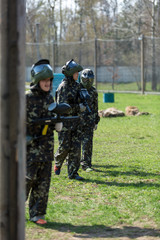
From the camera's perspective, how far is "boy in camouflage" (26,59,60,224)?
545cm

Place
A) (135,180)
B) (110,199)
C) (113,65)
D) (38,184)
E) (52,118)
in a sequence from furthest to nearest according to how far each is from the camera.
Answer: (113,65) → (135,180) → (110,199) → (38,184) → (52,118)

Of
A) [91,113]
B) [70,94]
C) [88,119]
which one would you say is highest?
[70,94]

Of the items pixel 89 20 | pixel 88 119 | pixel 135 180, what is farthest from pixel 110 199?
pixel 89 20

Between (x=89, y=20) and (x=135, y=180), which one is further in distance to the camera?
(x=89, y=20)

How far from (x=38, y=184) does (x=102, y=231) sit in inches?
37.4

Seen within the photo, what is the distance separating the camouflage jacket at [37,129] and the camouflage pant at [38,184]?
13 cm

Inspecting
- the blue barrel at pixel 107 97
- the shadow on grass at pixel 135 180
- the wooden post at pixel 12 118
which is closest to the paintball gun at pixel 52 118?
the wooden post at pixel 12 118

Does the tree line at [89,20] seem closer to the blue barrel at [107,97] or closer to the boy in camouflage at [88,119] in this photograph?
the blue barrel at [107,97]

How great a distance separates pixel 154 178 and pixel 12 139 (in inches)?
173

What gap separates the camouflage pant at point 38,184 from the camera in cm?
551

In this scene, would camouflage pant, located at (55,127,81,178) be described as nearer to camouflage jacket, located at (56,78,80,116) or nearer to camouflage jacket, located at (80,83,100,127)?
camouflage jacket, located at (56,78,80,116)

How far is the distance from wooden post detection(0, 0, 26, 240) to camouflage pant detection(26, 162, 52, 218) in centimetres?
152

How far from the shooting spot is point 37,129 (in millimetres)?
5461

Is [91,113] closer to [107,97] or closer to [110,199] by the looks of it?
[110,199]
